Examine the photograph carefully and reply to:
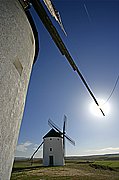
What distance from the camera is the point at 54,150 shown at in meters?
35.0

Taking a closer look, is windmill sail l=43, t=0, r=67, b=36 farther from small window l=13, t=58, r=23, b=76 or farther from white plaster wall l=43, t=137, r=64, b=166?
white plaster wall l=43, t=137, r=64, b=166

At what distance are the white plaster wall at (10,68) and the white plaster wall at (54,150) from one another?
3411 cm

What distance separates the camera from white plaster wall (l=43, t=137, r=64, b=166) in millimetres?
34763

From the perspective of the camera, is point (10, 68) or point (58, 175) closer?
point (10, 68)

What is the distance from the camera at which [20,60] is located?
9.48 ft

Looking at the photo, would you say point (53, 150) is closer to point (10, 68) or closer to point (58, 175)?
point (58, 175)

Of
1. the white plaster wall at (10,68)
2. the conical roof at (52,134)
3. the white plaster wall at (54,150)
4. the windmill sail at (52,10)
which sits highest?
the windmill sail at (52,10)

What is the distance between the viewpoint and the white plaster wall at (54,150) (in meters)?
34.8

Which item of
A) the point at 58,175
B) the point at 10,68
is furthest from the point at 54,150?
the point at 10,68

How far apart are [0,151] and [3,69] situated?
1.11 meters

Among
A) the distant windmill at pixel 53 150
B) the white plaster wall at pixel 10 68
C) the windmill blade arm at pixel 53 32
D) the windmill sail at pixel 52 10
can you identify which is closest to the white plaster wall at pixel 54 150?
the distant windmill at pixel 53 150

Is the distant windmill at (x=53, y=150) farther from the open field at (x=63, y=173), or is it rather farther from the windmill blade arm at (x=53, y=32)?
the windmill blade arm at (x=53, y=32)

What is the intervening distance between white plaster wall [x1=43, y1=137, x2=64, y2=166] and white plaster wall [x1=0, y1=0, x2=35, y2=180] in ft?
112

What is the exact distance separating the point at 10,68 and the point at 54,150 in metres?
34.8
